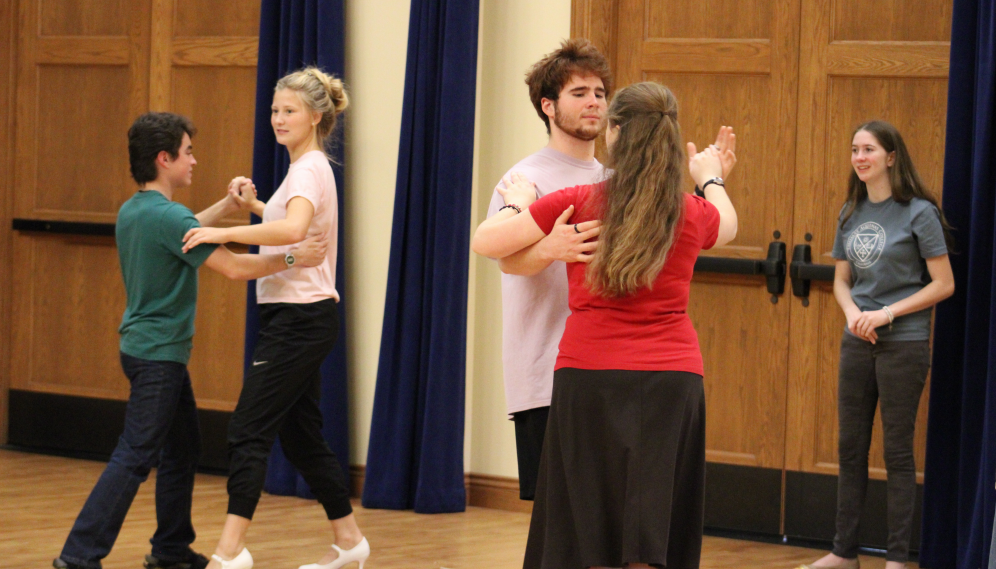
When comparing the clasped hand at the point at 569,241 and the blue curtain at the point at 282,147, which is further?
the blue curtain at the point at 282,147

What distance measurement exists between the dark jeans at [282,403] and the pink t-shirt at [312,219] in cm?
3

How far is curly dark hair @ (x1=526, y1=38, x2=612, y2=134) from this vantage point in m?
2.62

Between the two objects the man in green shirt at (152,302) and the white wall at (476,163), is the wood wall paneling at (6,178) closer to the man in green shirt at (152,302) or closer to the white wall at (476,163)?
the white wall at (476,163)

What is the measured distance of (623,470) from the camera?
229 centimetres

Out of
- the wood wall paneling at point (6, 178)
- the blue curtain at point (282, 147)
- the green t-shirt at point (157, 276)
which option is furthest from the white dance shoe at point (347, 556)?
the wood wall paneling at point (6, 178)

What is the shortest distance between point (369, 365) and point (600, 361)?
9.30 feet

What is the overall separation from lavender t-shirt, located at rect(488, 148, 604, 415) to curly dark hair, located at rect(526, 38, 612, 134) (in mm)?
212

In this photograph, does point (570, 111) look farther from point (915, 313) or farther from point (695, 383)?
point (915, 313)

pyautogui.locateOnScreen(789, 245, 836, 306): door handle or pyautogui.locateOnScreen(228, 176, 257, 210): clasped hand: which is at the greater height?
pyautogui.locateOnScreen(228, 176, 257, 210): clasped hand

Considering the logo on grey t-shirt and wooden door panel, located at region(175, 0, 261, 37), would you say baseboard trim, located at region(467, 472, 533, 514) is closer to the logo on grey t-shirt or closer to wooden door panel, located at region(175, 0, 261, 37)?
the logo on grey t-shirt

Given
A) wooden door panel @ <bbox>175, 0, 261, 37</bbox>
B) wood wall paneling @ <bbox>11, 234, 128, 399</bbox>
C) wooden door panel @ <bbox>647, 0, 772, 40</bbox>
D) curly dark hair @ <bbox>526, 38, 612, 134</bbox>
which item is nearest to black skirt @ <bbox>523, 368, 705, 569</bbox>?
curly dark hair @ <bbox>526, 38, 612, 134</bbox>

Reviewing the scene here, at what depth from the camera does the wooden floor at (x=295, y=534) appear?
384cm

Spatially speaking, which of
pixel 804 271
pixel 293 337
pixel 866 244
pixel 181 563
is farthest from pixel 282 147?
pixel 866 244

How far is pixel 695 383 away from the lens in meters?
2.31
